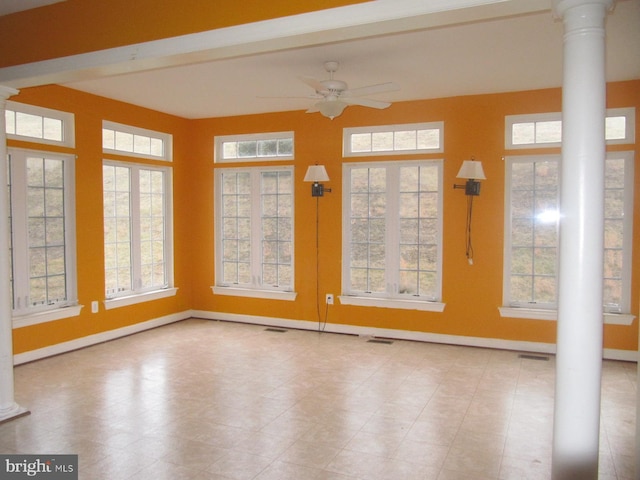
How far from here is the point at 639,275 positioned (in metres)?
5.08

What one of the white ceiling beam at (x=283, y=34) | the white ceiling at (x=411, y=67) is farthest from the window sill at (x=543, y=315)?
the white ceiling beam at (x=283, y=34)

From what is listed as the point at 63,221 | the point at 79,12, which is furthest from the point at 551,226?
the point at 63,221

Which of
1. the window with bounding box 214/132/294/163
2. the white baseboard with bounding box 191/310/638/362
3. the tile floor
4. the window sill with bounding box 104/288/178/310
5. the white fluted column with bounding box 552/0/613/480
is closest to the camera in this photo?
the white fluted column with bounding box 552/0/613/480

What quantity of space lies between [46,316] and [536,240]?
17.4ft

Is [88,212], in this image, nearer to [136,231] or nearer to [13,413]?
[136,231]

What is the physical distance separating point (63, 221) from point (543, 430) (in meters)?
4.98

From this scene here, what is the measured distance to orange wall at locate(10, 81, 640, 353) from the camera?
17.5 ft

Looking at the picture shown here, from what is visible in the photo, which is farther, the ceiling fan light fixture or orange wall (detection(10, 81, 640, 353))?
orange wall (detection(10, 81, 640, 353))

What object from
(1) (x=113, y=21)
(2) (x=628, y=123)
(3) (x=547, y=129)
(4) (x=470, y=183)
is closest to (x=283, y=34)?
(1) (x=113, y=21)

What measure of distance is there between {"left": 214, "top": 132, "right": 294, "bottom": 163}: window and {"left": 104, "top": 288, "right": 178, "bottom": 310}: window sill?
6.40 ft

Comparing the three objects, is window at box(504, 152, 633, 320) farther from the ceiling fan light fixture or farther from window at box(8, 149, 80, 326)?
window at box(8, 149, 80, 326)

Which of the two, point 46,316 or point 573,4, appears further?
point 46,316

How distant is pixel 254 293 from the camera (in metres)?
6.81

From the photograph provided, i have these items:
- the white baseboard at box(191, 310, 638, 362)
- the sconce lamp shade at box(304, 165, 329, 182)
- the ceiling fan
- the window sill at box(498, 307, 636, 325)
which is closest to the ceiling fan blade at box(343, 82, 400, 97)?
the ceiling fan
